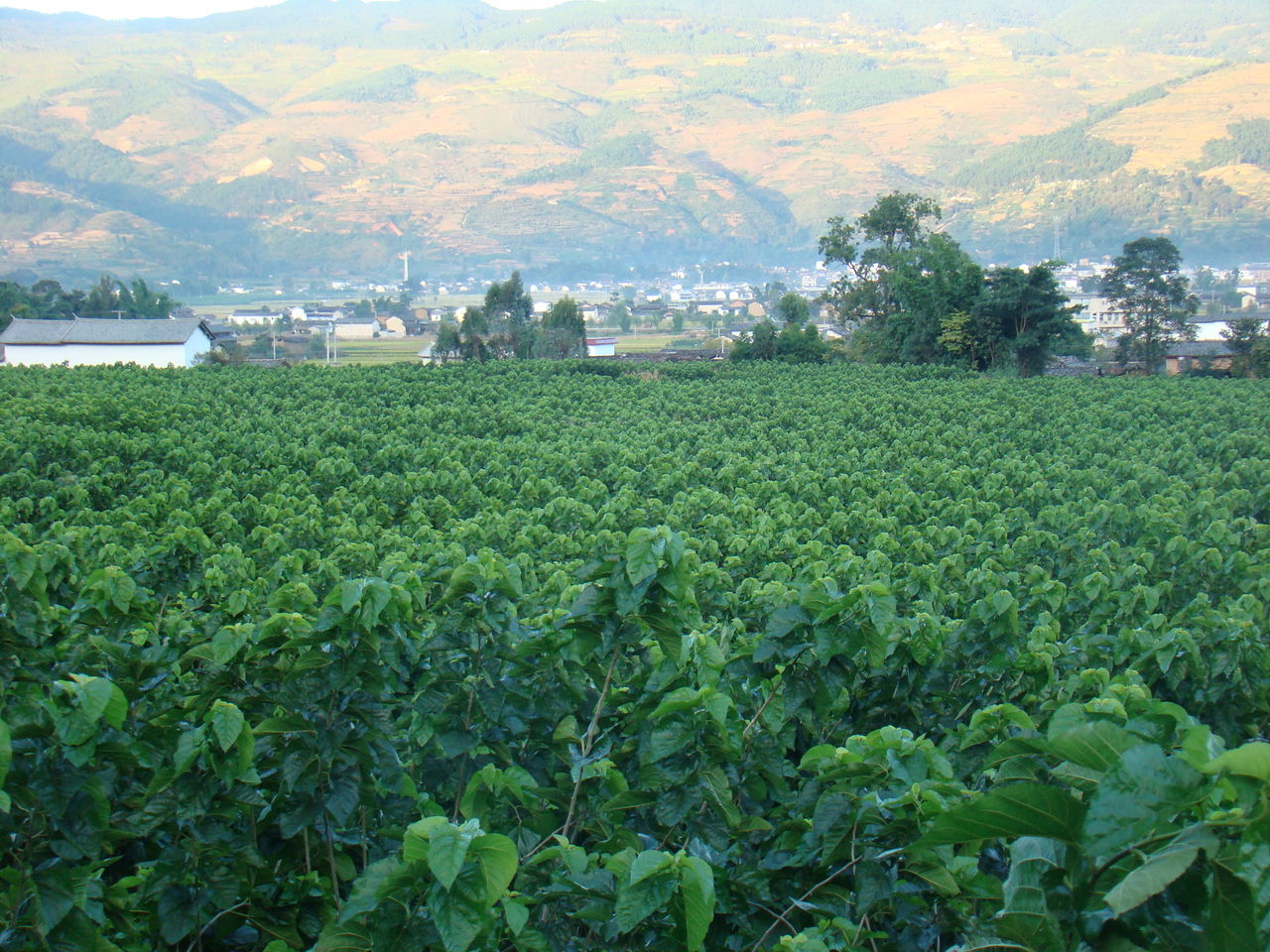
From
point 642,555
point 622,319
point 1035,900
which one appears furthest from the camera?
point 622,319

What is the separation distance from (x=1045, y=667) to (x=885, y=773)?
2.10 metres

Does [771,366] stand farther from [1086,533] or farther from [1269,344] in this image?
[1086,533]

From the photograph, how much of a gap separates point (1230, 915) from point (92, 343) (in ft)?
194

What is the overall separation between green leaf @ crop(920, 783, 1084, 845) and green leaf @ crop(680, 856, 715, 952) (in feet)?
2.25

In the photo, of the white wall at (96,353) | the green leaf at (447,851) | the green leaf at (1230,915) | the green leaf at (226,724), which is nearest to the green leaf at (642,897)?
the green leaf at (447,851)

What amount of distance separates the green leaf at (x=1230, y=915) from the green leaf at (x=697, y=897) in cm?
99

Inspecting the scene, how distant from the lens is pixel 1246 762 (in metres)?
1.56

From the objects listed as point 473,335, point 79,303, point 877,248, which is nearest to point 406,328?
point 79,303

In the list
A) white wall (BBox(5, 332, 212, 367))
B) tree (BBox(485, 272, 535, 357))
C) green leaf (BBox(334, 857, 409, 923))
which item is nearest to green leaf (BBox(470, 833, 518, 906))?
green leaf (BBox(334, 857, 409, 923))

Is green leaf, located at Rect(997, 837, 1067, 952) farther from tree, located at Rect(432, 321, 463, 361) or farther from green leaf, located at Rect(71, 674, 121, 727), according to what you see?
tree, located at Rect(432, 321, 463, 361)

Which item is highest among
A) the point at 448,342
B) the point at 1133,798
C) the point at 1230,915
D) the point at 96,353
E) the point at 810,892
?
the point at 448,342

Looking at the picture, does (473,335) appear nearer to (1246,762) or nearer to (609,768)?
(609,768)

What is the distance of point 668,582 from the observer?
10.3 ft

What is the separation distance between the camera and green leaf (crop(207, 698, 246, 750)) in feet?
9.31
